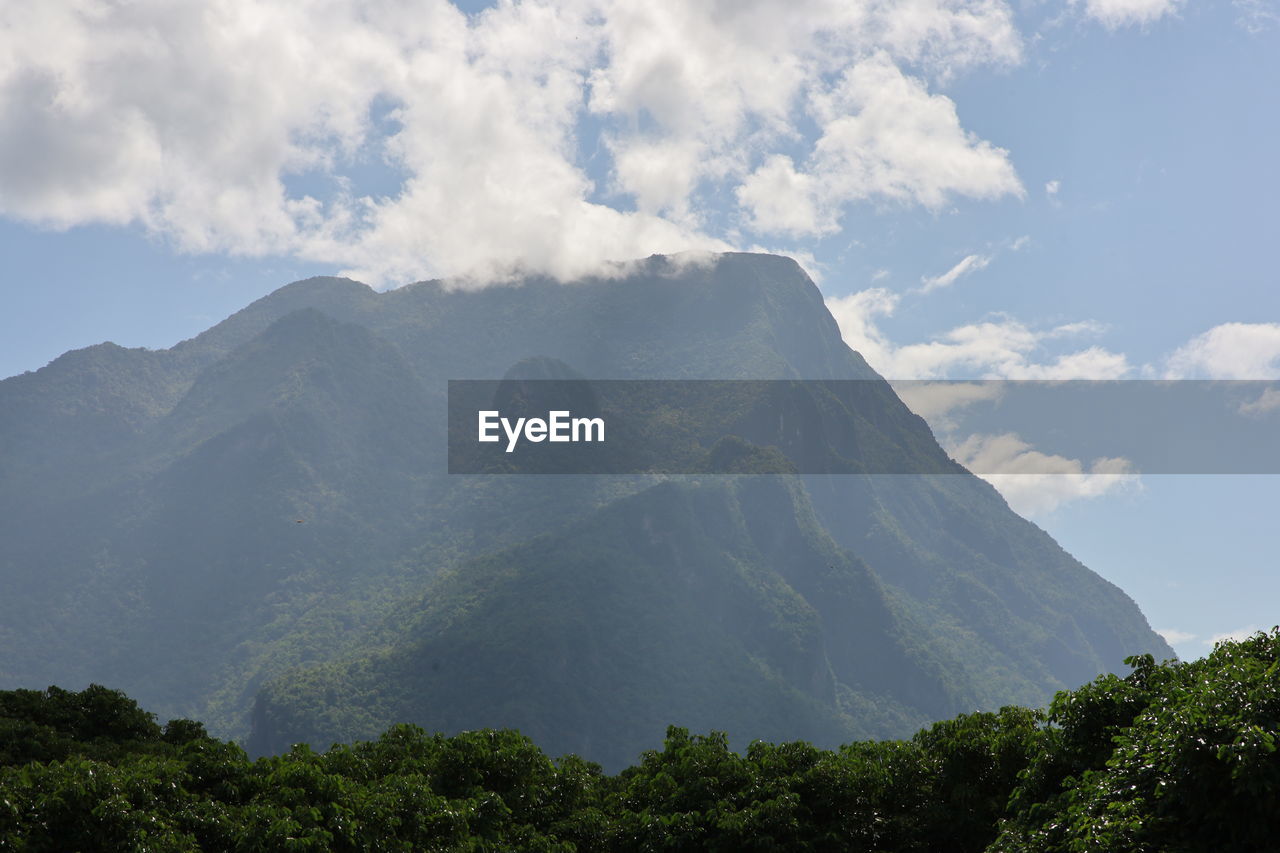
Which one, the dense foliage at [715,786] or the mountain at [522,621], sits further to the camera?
the mountain at [522,621]

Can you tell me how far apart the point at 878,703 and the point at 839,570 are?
25407 mm

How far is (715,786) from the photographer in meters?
21.0

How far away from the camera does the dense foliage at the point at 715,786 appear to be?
13.1 m

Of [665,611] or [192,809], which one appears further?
[665,611]

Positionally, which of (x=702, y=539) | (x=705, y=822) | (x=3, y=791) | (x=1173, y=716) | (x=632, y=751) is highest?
(x=702, y=539)

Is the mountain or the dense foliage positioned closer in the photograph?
the dense foliage

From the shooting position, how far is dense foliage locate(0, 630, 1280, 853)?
13070 mm

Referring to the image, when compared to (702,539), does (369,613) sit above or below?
below

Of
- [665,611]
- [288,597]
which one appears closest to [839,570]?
[665,611]

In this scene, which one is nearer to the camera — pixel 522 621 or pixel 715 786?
pixel 715 786

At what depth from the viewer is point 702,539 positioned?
540ft

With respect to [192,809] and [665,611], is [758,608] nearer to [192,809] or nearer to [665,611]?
[665,611]

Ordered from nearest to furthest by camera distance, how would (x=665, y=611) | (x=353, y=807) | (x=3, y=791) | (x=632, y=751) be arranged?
(x=3, y=791), (x=353, y=807), (x=632, y=751), (x=665, y=611)

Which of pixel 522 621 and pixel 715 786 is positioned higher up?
pixel 522 621
